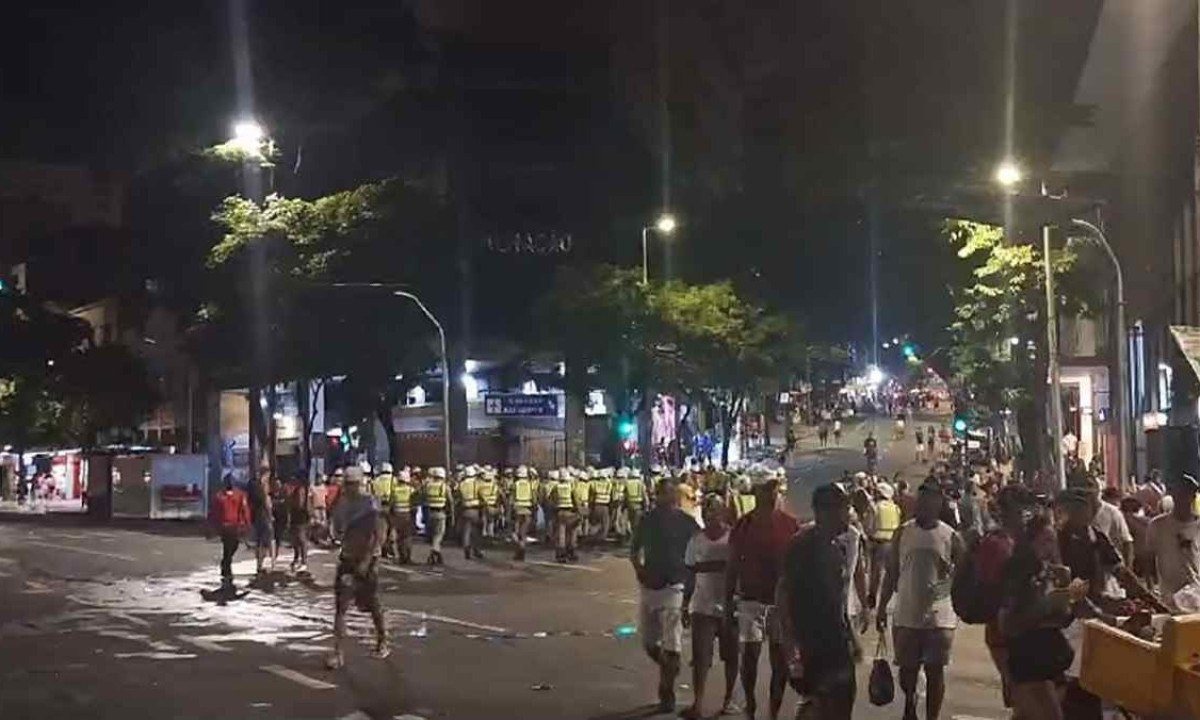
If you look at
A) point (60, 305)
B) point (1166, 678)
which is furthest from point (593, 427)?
point (1166, 678)

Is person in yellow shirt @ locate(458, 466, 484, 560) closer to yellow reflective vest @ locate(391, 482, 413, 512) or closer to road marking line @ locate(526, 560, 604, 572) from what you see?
yellow reflective vest @ locate(391, 482, 413, 512)

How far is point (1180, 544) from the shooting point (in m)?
12.2

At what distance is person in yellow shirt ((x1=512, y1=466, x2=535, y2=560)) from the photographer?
103 feet

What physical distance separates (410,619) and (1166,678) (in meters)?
13.6

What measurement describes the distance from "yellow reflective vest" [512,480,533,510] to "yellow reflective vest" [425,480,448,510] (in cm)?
138

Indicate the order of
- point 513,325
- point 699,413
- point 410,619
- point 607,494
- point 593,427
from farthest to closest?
point 699,413, point 593,427, point 513,325, point 607,494, point 410,619

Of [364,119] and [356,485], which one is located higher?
[364,119]

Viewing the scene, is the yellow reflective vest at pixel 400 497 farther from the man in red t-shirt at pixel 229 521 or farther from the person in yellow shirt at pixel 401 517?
the man in red t-shirt at pixel 229 521

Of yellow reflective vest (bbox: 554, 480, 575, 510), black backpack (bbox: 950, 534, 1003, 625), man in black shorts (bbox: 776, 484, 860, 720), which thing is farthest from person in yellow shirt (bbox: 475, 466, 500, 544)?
man in black shorts (bbox: 776, 484, 860, 720)

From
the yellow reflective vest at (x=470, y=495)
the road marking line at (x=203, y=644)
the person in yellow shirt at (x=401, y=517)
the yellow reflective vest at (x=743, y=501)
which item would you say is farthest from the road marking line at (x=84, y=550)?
the road marking line at (x=203, y=644)

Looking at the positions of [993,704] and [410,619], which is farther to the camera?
[410,619]

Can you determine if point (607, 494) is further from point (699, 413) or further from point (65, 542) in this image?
point (699, 413)

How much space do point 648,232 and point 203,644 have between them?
97.9ft

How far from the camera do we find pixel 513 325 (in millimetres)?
51250
